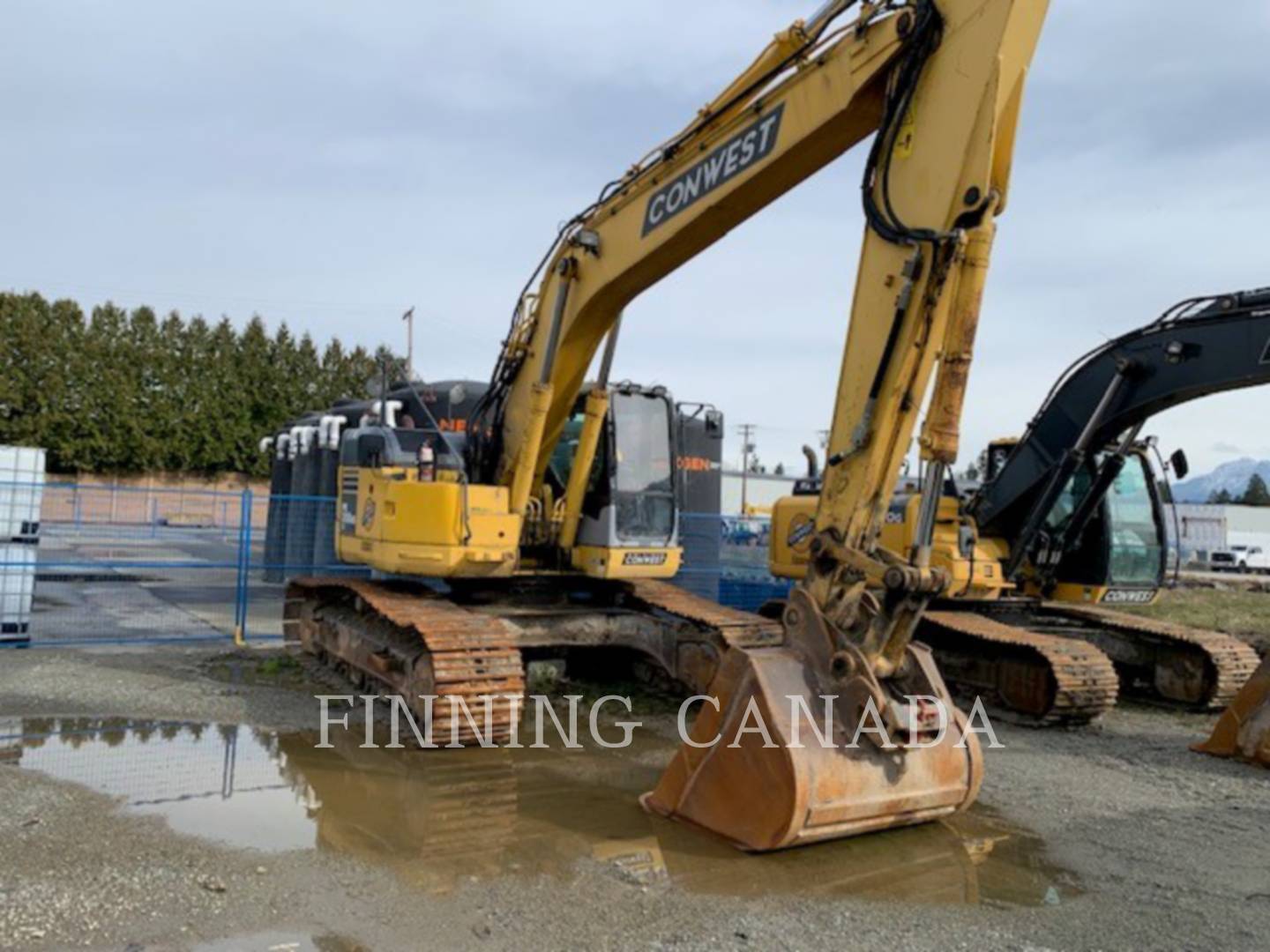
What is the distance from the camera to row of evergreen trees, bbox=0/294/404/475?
39000 mm

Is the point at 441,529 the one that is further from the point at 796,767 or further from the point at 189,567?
the point at 189,567

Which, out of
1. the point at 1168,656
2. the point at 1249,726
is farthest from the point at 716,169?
the point at 1168,656

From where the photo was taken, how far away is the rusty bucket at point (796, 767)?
15.9 ft

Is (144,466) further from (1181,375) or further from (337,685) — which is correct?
(1181,375)

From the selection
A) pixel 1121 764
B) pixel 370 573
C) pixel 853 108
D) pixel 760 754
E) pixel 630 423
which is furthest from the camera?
pixel 370 573

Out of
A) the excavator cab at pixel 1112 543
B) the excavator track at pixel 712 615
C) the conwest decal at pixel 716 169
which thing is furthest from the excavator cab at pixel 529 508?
the excavator cab at pixel 1112 543

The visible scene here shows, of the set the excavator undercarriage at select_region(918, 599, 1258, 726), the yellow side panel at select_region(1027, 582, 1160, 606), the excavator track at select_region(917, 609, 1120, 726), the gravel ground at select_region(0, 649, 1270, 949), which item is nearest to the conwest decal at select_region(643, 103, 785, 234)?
the excavator track at select_region(917, 609, 1120, 726)

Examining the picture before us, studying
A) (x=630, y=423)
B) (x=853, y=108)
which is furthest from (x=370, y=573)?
(x=853, y=108)

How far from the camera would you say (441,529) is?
7.64 m

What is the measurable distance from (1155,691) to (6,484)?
10.6m

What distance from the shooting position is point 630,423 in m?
8.55

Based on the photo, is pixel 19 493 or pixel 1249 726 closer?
pixel 1249 726

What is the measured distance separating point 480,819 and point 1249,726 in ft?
16.5

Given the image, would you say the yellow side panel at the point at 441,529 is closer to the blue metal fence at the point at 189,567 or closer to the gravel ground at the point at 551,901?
the gravel ground at the point at 551,901
